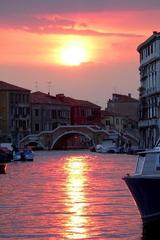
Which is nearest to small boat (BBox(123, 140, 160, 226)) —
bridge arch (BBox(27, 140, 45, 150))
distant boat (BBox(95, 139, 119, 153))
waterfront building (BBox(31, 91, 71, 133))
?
distant boat (BBox(95, 139, 119, 153))

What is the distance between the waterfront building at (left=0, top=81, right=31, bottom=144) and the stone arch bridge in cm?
512

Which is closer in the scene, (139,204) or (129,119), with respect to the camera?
(139,204)

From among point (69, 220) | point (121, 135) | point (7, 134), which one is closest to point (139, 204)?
point (69, 220)

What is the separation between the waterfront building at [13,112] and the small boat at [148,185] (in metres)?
70.9

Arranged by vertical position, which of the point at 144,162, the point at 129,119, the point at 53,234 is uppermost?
the point at 129,119

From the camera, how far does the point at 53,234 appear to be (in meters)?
14.4

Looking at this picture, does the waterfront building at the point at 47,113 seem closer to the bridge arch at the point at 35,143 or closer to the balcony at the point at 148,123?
the bridge arch at the point at 35,143

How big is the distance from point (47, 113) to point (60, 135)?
13767 mm

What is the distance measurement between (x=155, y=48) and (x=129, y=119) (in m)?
36.8

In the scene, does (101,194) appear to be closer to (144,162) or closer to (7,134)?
(144,162)

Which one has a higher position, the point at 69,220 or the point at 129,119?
the point at 129,119

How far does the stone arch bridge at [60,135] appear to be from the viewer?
78.0 m

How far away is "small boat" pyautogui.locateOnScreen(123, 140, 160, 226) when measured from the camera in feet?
46.4

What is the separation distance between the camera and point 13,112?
286 ft
